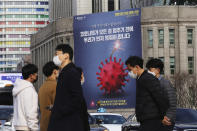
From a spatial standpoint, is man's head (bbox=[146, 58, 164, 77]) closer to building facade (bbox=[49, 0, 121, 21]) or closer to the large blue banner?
the large blue banner

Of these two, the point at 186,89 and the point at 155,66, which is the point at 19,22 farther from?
the point at 155,66

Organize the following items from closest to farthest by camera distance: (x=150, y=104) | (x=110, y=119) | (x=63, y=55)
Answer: (x=63, y=55) < (x=150, y=104) < (x=110, y=119)

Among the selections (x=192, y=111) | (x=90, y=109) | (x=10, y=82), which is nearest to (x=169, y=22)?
(x=90, y=109)

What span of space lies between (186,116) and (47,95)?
8024 millimetres

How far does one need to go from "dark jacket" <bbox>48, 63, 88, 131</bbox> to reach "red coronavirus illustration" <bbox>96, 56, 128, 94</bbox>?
70.1 meters

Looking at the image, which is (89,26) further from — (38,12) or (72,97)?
(38,12)

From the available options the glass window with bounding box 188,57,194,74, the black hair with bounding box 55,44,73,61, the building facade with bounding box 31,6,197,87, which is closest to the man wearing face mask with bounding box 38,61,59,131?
the black hair with bounding box 55,44,73,61

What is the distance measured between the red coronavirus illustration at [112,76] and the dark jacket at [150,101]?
226 feet

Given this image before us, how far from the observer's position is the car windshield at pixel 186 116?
17141 millimetres

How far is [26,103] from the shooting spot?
9.88 metres

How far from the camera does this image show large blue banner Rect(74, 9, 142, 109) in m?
78.1

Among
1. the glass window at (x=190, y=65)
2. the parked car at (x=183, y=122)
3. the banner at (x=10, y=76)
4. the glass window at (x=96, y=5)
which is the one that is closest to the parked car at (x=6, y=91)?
the banner at (x=10, y=76)

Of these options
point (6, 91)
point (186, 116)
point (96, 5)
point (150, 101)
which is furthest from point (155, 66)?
point (96, 5)

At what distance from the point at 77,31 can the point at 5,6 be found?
102m
